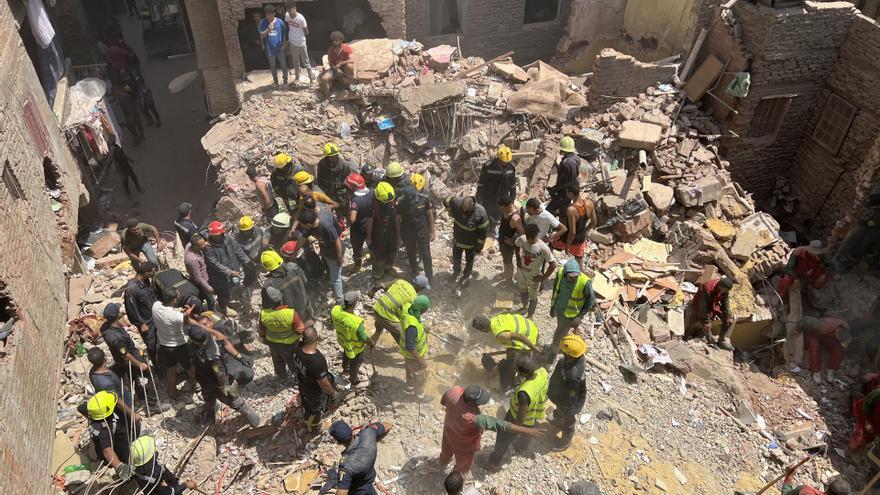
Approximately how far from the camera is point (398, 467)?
7152 millimetres

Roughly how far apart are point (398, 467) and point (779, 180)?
11.8 meters

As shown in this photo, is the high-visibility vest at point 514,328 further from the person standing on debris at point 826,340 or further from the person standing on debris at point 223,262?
the person standing on debris at point 826,340

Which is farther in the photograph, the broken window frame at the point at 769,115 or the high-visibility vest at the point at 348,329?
the broken window frame at the point at 769,115

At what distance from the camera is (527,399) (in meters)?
6.21

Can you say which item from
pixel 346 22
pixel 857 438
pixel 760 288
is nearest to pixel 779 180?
pixel 760 288

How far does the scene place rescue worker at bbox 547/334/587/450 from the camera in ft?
21.1

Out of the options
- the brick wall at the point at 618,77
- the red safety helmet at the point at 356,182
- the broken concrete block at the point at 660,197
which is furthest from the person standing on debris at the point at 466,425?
the brick wall at the point at 618,77

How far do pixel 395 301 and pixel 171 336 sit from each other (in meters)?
2.82

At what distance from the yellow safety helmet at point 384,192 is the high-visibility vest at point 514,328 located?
2.58m

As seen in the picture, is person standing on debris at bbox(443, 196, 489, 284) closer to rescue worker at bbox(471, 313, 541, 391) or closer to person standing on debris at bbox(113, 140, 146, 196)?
rescue worker at bbox(471, 313, 541, 391)

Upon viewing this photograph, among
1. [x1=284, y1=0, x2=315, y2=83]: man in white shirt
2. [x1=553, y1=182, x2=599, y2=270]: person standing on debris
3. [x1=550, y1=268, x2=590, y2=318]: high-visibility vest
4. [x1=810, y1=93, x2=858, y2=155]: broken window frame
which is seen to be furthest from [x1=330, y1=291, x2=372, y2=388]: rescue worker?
[x1=810, y1=93, x2=858, y2=155]: broken window frame

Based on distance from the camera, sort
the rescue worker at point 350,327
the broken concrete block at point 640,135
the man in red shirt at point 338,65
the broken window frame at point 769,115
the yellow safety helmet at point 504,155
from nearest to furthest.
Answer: the rescue worker at point 350,327 < the yellow safety helmet at point 504,155 < the broken concrete block at point 640,135 < the man in red shirt at point 338,65 < the broken window frame at point 769,115

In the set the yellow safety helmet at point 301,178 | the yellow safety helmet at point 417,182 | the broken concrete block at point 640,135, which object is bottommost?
the broken concrete block at point 640,135

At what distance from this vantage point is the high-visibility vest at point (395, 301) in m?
7.34
